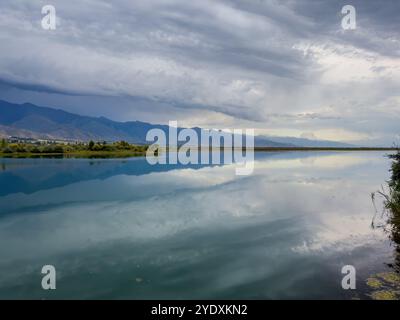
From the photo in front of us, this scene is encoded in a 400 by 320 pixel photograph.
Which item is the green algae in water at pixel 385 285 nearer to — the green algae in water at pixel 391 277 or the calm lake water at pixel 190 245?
the green algae in water at pixel 391 277

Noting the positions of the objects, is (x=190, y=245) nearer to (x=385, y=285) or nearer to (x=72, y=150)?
(x=385, y=285)

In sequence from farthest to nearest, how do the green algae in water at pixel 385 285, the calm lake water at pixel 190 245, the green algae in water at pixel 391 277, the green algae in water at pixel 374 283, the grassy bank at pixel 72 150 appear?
the grassy bank at pixel 72 150, the calm lake water at pixel 190 245, the green algae in water at pixel 391 277, the green algae in water at pixel 374 283, the green algae in water at pixel 385 285

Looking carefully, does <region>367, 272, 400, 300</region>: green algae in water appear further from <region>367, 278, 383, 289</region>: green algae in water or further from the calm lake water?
the calm lake water

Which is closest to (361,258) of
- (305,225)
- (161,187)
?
(305,225)

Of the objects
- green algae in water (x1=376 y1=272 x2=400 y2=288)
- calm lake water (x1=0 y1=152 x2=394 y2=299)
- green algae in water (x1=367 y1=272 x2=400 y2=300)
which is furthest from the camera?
calm lake water (x1=0 y1=152 x2=394 y2=299)

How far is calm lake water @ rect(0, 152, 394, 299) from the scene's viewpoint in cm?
1194

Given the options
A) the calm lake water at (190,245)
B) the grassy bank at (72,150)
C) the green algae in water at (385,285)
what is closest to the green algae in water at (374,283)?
the green algae in water at (385,285)

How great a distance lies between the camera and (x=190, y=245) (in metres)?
16.5

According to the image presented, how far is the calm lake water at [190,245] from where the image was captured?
1194 cm

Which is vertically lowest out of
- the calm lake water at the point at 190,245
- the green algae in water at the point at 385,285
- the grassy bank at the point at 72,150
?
the green algae in water at the point at 385,285

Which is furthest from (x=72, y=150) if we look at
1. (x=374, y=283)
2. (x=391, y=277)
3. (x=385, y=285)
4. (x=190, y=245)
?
(x=385, y=285)

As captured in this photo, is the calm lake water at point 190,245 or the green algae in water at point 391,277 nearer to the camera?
the green algae in water at point 391,277

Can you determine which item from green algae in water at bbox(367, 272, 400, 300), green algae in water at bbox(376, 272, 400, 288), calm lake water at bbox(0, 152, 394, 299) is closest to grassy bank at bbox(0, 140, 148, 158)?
calm lake water at bbox(0, 152, 394, 299)

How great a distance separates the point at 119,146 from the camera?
117250 mm
